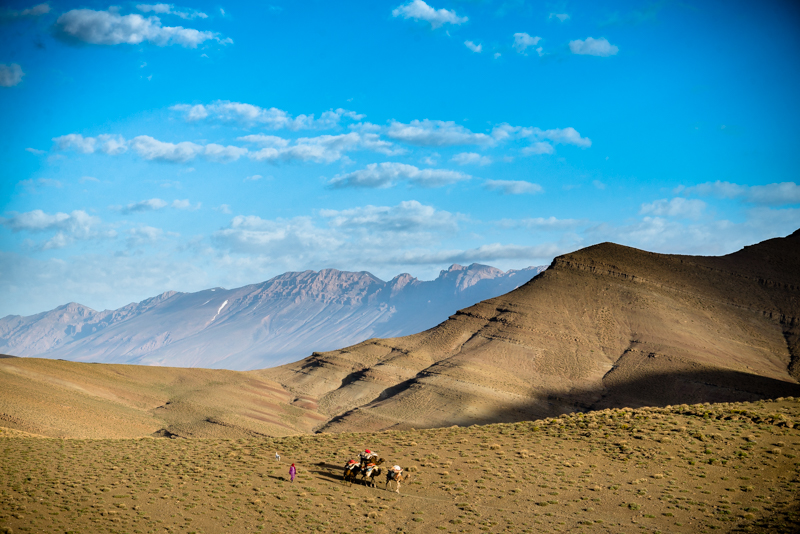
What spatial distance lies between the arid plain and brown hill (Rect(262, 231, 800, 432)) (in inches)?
19.1

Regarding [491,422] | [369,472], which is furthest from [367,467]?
[491,422]

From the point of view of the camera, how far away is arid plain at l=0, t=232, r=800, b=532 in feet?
109

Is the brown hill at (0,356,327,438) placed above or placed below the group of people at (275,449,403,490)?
below

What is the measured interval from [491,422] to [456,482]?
53.1 m

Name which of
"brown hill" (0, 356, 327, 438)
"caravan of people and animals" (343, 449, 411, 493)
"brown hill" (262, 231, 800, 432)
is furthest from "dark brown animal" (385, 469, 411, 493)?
"brown hill" (262, 231, 800, 432)

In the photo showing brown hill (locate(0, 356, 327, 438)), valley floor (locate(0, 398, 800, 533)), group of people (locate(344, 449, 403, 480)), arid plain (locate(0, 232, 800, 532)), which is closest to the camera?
valley floor (locate(0, 398, 800, 533))

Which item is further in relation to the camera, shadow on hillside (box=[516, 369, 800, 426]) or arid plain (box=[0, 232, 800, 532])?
shadow on hillside (box=[516, 369, 800, 426])

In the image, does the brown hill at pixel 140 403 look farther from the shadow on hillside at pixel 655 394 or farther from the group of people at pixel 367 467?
the group of people at pixel 367 467

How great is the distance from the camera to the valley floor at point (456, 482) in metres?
31.4

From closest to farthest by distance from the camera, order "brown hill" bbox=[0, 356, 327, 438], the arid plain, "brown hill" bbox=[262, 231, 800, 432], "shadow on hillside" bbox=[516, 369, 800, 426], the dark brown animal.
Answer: the arid plain
the dark brown animal
"brown hill" bbox=[0, 356, 327, 438]
"shadow on hillside" bbox=[516, 369, 800, 426]
"brown hill" bbox=[262, 231, 800, 432]

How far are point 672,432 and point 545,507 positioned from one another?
18130 mm

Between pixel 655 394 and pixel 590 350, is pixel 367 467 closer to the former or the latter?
pixel 655 394

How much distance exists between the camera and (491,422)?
90.0 m

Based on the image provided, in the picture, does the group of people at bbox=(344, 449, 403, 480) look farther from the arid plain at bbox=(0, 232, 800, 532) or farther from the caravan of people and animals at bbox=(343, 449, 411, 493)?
the arid plain at bbox=(0, 232, 800, 532)
